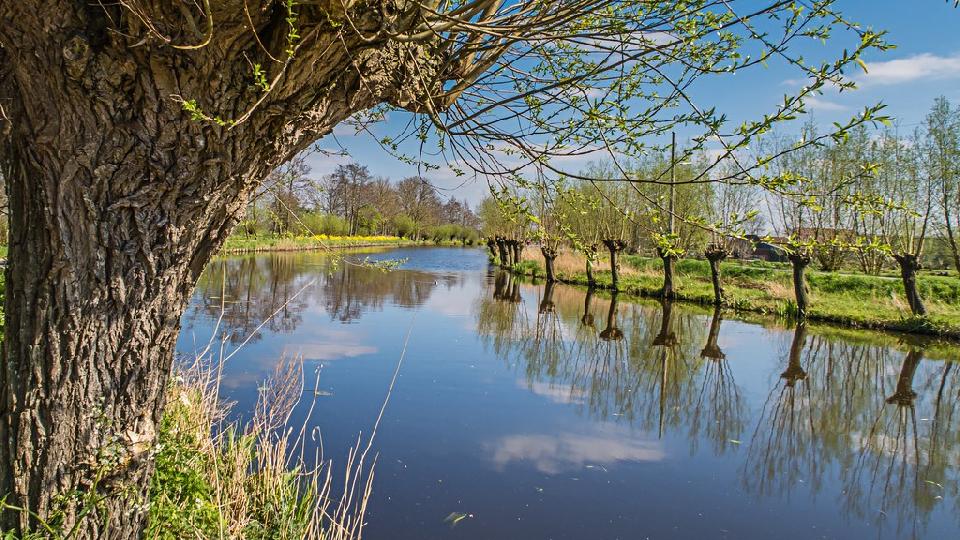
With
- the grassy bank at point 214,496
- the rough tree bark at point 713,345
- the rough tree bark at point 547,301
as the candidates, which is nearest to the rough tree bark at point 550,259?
the rough tree bark at point 547,301

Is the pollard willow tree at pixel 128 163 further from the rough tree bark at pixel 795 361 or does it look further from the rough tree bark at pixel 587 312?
the rough tree bark at pixel 587 312

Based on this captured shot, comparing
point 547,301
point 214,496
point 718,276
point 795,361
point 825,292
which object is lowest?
point 795,361

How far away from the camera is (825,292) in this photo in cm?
1789

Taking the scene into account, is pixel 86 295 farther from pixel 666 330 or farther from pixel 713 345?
pixel 666 330

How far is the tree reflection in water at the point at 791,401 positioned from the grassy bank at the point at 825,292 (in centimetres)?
129

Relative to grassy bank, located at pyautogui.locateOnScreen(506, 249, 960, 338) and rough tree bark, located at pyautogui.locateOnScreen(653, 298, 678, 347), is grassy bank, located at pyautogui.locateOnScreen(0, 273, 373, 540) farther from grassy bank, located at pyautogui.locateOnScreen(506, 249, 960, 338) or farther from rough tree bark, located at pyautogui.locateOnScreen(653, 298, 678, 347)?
grassy bank, located at pyautogui.locateOnScreen(506, 249, 960, 338)

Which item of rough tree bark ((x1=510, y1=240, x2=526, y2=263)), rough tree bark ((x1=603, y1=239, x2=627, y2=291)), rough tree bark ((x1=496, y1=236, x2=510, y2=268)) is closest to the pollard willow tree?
rough tree bark ((x1=603, y1=239, x2=627, y2=291))

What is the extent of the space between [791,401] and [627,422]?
9.26ft

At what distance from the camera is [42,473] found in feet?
6.23

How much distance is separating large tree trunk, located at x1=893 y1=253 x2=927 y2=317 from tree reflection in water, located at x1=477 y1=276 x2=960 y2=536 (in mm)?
1781

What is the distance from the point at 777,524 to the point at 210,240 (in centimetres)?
490

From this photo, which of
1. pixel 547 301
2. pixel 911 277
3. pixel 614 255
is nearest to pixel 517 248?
pixel 614 255

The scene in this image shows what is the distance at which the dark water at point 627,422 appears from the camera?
4.68 m

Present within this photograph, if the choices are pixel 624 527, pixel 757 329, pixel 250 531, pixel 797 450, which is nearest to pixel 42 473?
pixel 250 531
